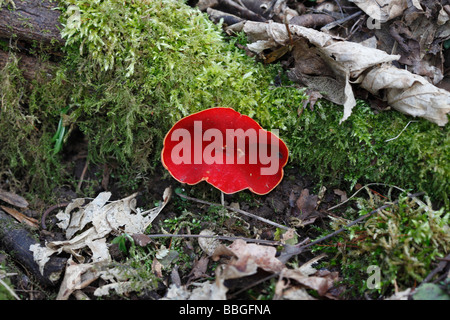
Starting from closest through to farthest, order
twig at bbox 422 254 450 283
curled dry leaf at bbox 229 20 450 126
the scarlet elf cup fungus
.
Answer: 1. twig at bbox 422 254 450 283
2. curled dry leaf at bbox 229 20 450 126
3. the scarlet elf cup fungus

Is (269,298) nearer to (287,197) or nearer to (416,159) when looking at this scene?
(287,197)

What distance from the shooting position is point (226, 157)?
222cm

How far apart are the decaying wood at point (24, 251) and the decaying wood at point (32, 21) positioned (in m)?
1.14

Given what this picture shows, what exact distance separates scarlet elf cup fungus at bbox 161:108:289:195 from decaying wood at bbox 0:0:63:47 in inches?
41.4

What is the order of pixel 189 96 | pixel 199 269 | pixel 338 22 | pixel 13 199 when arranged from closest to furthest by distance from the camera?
pixel 199 269 < pixel 189 96 < pixel 338 22 < pixel 13 199

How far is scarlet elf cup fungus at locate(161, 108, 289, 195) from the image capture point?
83.6 inches

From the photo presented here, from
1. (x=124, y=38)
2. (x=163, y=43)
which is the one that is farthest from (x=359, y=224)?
(x=124, y=38)

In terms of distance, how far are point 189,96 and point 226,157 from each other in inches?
16.7

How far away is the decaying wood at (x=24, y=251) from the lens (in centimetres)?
192

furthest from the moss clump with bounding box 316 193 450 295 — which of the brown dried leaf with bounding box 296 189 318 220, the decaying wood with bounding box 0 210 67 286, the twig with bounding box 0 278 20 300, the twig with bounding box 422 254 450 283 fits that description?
the twig with bounding box 0 278 20 300

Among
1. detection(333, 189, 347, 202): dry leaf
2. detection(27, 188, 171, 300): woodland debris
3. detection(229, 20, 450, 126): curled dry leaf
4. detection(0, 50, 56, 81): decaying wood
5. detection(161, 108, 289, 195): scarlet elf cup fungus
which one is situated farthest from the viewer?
detection(0, 50, 56, 81): decaying wood

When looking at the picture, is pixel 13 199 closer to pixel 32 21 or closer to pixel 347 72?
pixel 32 21

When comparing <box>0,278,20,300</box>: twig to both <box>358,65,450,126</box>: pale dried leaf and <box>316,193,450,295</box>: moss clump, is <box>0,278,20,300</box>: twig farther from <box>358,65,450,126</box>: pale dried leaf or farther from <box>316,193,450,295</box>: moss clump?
<box>358,65,450,126</box>: pale dried leaf

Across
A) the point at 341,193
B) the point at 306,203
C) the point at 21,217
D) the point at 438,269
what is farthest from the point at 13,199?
the point at 438,269
